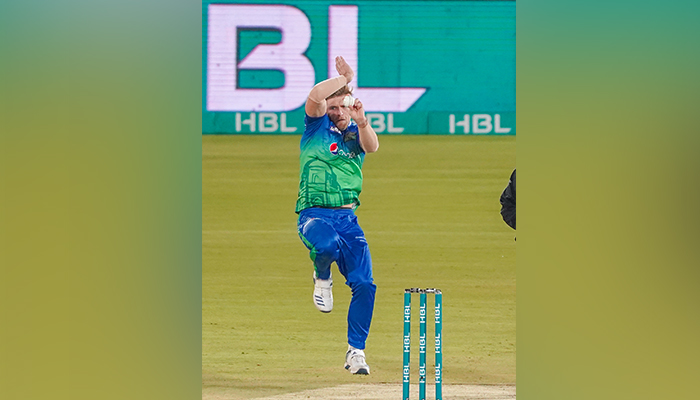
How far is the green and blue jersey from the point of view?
5.89 m

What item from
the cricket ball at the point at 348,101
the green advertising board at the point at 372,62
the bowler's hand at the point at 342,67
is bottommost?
the cricket ball at the point at 348,101

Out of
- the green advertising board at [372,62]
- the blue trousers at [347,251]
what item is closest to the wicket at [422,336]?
the blue trousers at [347,251]

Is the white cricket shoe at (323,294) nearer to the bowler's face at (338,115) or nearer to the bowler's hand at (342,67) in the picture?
the bowler's face at (338,115)

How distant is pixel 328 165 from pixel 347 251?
0.52 meters

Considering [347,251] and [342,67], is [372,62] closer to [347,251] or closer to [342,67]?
[342,67]

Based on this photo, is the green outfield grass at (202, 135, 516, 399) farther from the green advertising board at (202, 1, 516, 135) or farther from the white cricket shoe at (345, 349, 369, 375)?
the white cricket shoe at (345, 349, 369, 375)

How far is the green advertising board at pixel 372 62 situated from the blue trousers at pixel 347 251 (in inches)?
104

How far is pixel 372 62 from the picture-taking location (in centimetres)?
860

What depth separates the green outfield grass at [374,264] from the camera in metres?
6.88

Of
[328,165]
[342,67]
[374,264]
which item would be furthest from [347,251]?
[374,264]
